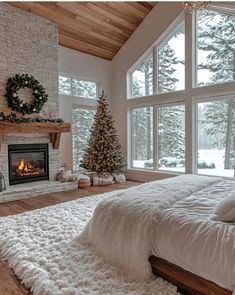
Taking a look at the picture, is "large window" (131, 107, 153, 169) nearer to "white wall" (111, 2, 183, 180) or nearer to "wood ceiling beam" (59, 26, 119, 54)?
"white wall" (111, 2, 183, 180)

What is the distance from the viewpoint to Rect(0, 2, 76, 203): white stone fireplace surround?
16.5ft

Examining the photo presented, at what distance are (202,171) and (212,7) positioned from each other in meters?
3.56

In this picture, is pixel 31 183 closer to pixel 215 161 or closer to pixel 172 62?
pixel 215 161

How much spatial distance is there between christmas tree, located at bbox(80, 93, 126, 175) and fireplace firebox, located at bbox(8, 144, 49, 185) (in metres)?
1.08

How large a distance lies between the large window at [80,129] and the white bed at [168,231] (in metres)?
4.18

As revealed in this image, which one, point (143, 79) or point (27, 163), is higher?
point (143, 79)

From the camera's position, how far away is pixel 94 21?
19.4 ft

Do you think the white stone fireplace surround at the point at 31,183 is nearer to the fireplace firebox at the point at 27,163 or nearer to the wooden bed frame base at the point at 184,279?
the fireplace firebox at the point at 27,163

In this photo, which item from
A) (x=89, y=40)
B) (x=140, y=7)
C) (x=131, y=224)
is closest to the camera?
(x=131, y=224)

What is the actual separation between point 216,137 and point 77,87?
3.80 meters

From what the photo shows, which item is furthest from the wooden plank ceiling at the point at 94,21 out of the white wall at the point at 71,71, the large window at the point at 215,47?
the large window at the point at 215,47

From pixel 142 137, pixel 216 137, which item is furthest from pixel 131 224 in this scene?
pixel 142 137

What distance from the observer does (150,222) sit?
196 centimetres

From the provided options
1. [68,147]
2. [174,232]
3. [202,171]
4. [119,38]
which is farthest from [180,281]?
[119,38]
